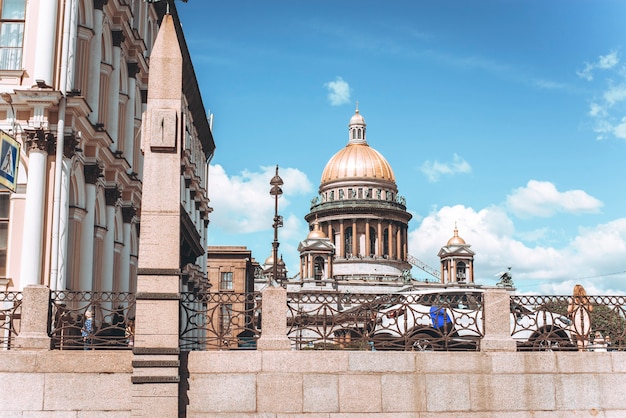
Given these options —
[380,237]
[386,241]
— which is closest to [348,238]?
[380,237]

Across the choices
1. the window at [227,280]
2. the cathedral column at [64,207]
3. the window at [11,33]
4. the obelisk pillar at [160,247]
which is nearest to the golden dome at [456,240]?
the window at [227,280]

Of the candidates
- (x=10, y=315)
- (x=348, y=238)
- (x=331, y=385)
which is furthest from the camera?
(x=348, y=238)

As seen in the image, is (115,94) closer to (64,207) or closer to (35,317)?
(64,207)

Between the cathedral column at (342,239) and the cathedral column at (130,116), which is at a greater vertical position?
the cathedral column at (342,239)

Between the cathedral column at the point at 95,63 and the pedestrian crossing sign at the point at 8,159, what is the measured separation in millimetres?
6047

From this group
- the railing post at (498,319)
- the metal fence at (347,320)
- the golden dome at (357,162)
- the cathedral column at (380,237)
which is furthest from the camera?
the golden dome at (357,162)

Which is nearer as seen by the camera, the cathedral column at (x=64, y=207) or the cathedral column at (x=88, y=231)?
the cathedral column at (x=64, y=207)

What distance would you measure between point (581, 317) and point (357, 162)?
107 metres

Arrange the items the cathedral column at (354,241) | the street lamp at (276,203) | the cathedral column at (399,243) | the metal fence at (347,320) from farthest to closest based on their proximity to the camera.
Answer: the cathedral column at (399,243) → the cathedral column at (354,241) → the street lamp at (276,203) → the metal fence at (347,320)

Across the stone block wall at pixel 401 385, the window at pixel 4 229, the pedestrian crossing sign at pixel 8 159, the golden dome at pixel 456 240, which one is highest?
the golden dome at pixel 456 240

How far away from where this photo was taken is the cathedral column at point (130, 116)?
2895cm

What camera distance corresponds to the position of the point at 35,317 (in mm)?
12703

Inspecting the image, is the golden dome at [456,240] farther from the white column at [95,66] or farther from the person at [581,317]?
the person at [581,317]

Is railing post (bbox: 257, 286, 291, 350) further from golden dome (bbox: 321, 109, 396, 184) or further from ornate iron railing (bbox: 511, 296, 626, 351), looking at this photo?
golden dome (bbox: 321, 109, 396, 184)
